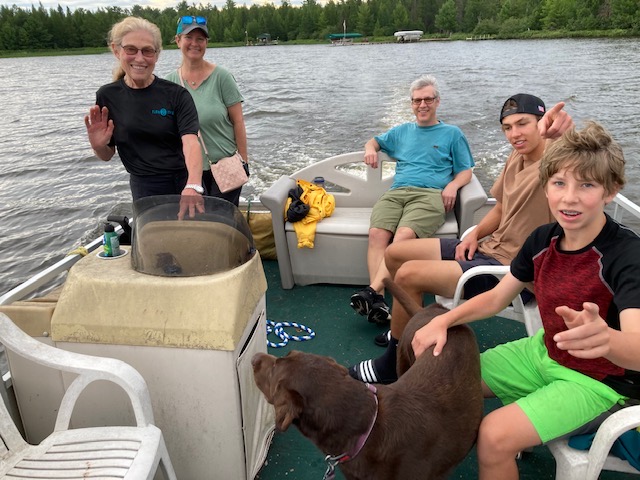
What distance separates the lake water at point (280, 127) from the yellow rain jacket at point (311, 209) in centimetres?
426

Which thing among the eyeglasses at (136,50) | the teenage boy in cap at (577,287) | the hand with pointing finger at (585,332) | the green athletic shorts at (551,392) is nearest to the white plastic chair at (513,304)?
the green athletic shorts at (551,392)

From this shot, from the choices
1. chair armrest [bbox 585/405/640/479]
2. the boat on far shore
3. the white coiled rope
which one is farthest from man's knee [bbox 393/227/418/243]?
the boat on far shore

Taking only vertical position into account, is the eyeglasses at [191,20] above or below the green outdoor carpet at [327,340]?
above

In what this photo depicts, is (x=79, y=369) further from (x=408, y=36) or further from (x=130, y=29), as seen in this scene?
(x=408, y=36)

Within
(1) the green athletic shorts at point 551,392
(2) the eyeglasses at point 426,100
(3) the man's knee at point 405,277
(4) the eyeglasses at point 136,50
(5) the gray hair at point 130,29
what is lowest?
(3) the man's knee at point 405,277

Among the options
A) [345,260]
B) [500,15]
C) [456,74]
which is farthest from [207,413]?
[500,15]

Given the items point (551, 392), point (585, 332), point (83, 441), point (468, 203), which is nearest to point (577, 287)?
point (551, 392)

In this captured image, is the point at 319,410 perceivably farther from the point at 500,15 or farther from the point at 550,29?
the point at 500,15

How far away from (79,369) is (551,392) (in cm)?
159

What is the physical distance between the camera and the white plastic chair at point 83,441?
5.19ft

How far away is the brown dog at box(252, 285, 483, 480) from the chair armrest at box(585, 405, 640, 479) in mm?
371

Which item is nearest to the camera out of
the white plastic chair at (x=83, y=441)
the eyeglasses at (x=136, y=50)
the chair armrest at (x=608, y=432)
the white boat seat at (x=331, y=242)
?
the chair armrest at (x=608, y=432)

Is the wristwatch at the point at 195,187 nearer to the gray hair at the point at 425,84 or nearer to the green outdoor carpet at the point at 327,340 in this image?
the green outdoor carpet at the point at 327,340

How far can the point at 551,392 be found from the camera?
1.69 meters
